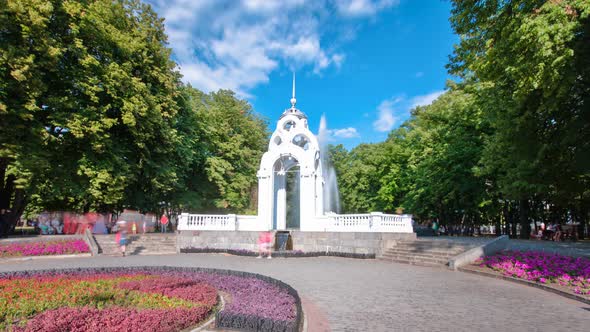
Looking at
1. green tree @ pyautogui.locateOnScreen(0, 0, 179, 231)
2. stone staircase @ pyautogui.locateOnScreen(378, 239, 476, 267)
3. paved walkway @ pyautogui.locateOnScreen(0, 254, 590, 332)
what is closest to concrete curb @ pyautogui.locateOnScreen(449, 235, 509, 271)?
stone staircase @ pyautogui.locateOnScreen(378, 239, 476, 267)

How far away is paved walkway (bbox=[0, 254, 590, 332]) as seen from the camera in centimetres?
670

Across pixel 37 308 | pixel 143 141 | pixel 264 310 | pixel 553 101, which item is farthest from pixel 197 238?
pixel 553 101

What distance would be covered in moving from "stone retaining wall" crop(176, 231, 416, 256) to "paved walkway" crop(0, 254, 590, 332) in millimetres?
5921

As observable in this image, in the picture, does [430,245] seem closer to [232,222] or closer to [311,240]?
[311,240]

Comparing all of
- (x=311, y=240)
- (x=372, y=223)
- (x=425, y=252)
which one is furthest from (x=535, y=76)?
(x=311, y=240)

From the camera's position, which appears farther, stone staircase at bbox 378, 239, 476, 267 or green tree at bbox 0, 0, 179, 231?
green tree at bbox 0, 0, 179, 231

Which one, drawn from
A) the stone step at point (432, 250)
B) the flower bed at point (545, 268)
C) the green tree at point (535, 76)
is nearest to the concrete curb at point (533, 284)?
the flower bed at point (545, 268)

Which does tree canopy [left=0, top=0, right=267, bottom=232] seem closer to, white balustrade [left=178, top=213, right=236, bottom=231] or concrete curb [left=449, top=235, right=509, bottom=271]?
white balustrade [left=178, top=213, right=236, bottom=231]

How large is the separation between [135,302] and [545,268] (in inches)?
492

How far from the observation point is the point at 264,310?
21.5 ft

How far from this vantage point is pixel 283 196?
2623cm

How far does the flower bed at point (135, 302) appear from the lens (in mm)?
5656

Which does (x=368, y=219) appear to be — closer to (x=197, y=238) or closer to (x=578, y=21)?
(x=197, y=238)

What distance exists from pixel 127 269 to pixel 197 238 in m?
10.5
